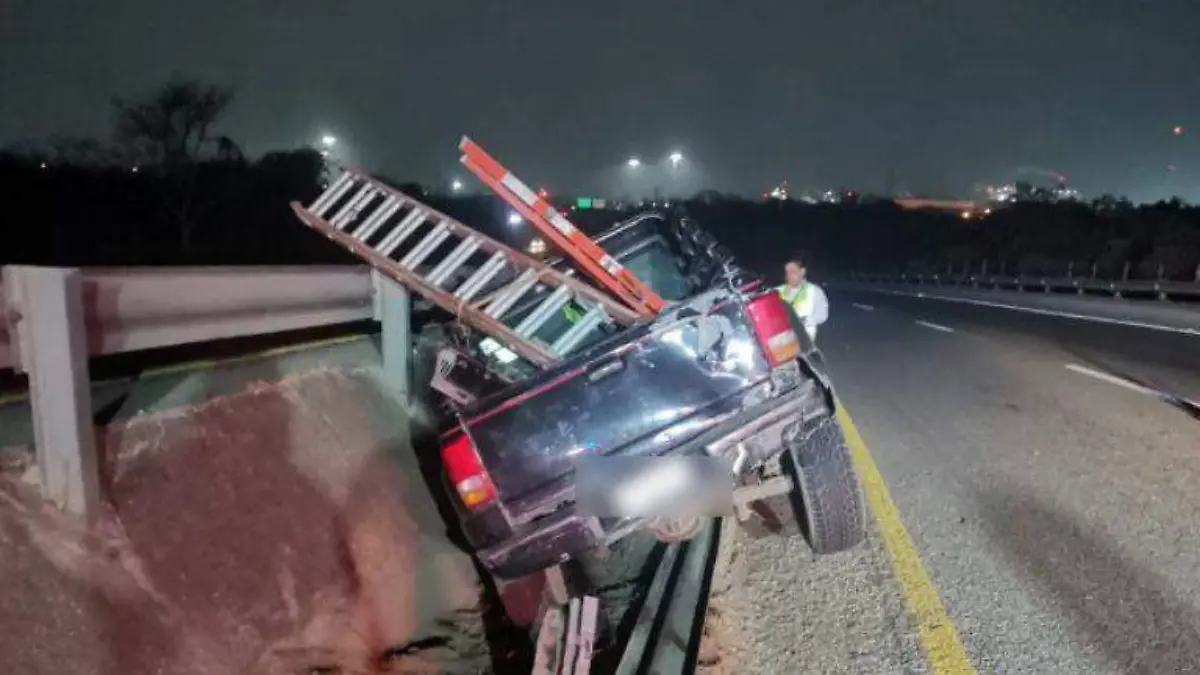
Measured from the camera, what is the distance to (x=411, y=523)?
6.15 metres

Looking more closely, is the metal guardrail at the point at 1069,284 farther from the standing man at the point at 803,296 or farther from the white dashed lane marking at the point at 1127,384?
the standing man at the point at 803,296

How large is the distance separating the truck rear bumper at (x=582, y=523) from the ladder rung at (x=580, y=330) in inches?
41.0

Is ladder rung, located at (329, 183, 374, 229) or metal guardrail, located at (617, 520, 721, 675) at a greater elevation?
ladder rung, located at (329, 183, 374, 229)

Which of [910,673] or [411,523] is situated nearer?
[910,673]

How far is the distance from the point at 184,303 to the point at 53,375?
1.16 meters

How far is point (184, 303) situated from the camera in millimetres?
5004

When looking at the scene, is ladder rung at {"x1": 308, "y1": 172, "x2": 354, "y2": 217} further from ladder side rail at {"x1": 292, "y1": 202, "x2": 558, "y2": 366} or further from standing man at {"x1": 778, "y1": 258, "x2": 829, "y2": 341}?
standing man at {"x1": 778, "y1": 258, "x2": 829, "y2": 341}

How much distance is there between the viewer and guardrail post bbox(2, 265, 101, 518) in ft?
12.6

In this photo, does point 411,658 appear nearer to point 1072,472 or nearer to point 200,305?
point 200,305

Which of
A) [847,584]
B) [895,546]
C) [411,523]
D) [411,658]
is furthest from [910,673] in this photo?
[411,523]

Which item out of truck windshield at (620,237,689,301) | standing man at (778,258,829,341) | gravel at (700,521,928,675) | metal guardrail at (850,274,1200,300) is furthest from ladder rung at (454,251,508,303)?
metal guardrail at (850,274,1200,300)

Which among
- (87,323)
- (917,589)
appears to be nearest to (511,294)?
(87,323)

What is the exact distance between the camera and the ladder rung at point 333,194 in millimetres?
7406

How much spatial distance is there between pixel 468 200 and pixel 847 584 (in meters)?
49.6
